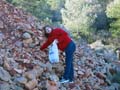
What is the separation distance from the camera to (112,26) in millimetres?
24344

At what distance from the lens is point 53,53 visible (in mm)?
8750

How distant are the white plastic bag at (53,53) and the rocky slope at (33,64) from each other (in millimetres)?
103

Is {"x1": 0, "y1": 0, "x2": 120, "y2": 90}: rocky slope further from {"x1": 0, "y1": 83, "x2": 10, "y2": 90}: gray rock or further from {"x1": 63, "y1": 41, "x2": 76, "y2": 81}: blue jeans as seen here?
{"x1": 63, "y1": 41, "x2": 76, "y2": 81}: blue jeans

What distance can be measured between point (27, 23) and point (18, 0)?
958 centimetres

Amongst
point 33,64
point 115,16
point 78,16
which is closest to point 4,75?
point 33,64

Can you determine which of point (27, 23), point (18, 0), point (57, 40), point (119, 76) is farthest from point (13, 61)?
point (18, 0)

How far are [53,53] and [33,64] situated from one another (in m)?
0.61

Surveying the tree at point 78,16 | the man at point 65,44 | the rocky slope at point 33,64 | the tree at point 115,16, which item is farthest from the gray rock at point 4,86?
the tree at point 78,16

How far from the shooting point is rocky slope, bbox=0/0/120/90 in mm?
7629

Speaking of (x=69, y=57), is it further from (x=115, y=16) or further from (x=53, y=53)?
(x=115, y=16)

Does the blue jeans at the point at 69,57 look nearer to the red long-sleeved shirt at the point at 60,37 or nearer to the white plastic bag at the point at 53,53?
the red long-sleeved shirt at the point at 60,37

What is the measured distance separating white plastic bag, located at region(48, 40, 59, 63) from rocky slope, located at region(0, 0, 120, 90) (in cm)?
10

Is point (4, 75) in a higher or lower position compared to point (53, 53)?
lower

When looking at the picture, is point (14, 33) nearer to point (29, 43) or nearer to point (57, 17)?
point (29, 43)
